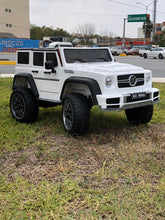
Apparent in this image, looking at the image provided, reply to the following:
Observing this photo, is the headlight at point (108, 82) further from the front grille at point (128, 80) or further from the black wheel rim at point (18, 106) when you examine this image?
the black wheel rim at point (18, 106)

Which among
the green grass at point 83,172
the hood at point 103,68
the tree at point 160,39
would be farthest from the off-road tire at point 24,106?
the tree at point 160,39

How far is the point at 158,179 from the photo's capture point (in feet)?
13.3

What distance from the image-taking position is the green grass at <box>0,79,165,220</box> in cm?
337

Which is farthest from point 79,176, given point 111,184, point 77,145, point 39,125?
point 39,125

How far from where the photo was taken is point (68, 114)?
5852 mm

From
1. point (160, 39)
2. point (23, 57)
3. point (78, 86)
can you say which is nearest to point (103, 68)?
point (78, 86)

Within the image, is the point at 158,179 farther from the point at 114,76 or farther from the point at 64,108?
the point at 64,108

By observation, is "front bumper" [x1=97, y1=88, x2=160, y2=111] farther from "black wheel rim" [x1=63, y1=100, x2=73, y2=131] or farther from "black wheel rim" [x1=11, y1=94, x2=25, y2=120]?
"black wheel rim" [x1=11, y1=94, x2=25, y2=120]

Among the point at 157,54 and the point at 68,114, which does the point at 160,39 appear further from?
the point at 68,114

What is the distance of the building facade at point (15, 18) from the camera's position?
85938mm

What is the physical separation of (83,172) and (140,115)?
8.63ft

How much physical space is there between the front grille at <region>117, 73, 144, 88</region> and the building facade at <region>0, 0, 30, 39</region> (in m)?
82.4

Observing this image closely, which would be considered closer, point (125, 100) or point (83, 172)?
point (83, 172)

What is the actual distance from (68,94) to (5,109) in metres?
3.02
